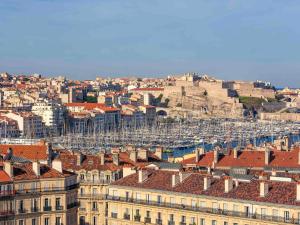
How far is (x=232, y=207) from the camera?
3694 cm

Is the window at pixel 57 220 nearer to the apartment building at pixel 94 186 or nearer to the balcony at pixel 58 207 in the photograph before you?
the balcony at pixel 58 207

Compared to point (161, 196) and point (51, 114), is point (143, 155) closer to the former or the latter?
point (161, 196)

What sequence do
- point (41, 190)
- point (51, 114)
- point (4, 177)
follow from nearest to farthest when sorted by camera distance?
point (4, 177) < point (41, 190) < point (51, 114)

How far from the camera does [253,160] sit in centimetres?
5303

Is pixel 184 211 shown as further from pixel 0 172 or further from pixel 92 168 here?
pixel 92 168

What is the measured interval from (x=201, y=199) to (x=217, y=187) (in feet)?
3.08

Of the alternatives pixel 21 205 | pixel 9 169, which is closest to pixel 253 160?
pixel 21 205

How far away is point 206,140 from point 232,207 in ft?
363

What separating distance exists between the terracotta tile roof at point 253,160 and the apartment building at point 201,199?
29.4 ft

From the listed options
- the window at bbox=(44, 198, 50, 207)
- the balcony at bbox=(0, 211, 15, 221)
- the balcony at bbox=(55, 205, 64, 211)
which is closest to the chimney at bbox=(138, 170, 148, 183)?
the balcony at bbox=(55, 205, 64, 211)

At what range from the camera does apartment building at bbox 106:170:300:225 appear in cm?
3556

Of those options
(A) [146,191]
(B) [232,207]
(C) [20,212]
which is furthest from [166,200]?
(C) [20,212]

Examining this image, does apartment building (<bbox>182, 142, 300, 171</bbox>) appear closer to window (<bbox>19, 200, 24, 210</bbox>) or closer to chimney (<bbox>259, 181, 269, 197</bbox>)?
chimney (<bbox>259, 181, 269, 197</bbox>)

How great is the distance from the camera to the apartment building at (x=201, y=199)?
35562mm
